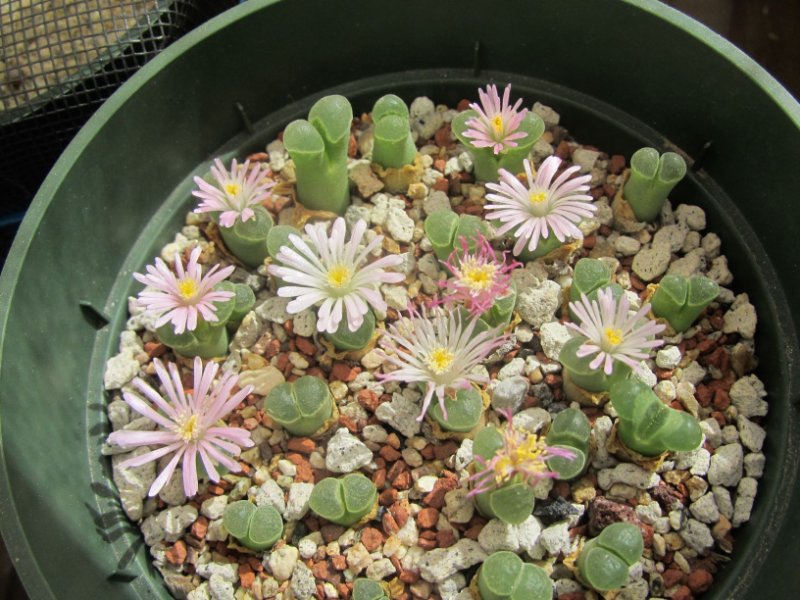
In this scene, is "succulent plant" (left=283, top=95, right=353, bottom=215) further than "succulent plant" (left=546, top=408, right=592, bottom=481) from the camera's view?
Yes

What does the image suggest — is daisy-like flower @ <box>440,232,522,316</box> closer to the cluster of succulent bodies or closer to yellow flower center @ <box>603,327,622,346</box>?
the cluster of succulent bodies

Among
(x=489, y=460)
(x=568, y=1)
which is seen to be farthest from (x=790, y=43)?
(x=489, y=460)

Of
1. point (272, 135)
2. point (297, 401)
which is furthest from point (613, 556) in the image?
point (272, 135)

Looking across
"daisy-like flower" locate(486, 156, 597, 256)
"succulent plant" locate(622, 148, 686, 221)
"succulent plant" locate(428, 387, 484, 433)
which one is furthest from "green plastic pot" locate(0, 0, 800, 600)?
"succulent plant" locate(428, 387, 484, 433)

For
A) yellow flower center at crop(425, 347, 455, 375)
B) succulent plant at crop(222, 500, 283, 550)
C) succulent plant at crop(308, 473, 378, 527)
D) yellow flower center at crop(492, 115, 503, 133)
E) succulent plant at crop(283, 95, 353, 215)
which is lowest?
succulent plant at crop(222, 500, 283, 550)

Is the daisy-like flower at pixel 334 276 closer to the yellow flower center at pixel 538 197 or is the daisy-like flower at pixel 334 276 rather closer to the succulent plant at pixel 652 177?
the yellow flower center at pixel 538 197

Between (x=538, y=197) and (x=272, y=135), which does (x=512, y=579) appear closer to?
(x=538, y=197)
